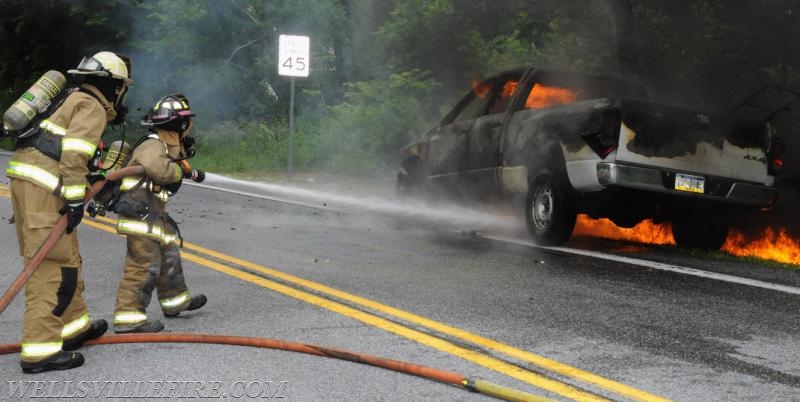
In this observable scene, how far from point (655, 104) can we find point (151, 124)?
4.62 m

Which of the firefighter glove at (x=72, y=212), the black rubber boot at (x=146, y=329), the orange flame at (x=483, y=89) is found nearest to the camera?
the firefighter glove at (x=72, y=212)

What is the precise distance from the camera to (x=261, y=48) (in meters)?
24.2

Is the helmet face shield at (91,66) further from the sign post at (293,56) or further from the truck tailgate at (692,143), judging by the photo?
the sign post at (293,56)

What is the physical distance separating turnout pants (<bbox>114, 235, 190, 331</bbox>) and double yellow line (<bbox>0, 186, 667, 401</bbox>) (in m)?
0.87

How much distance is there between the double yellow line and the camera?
4.04 meters

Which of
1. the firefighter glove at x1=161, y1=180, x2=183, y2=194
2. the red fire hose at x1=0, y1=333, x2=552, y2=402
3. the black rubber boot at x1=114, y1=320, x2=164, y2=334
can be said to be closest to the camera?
the red fire hose at x1=0, y1=333, x2=552, y2=402

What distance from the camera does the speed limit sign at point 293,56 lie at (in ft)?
55.2

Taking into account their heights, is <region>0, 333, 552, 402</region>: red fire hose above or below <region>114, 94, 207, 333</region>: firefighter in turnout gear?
below

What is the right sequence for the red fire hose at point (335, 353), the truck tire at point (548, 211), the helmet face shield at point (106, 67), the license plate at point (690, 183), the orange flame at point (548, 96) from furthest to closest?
the orange flame at point (548, 96)
the truck tire at point (548, 211)
the license plate at point (690, 183)
the helmet face shield at point (106, 67)
the red fire hose at point (335, 353)

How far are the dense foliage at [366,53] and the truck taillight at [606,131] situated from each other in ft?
15.8

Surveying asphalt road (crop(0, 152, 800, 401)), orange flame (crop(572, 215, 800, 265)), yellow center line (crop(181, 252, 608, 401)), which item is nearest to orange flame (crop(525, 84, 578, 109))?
asphalt road (crop(0, 152, 800, 401))

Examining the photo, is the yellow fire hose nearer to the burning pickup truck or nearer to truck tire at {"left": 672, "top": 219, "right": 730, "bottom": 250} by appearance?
the burning pickup truck

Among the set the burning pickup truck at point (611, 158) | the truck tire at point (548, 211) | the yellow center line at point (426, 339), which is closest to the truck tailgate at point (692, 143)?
the burning pickup truck at point (611, 158)

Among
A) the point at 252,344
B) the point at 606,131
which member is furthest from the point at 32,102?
the point at 606,131
